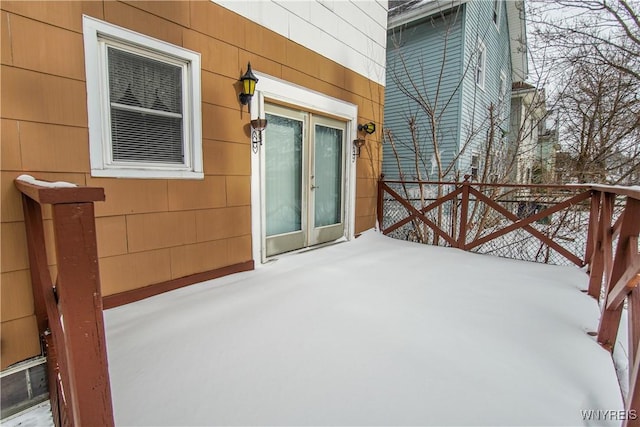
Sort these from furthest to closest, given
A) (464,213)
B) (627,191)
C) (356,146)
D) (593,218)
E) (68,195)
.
A: 1. (356,146)
2. (464,213)
3. (593,218)
4. (627,191)
5. (68,195)

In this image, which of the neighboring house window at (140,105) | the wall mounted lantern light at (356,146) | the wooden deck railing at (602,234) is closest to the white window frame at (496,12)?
the wooden deck railing at (602,234)

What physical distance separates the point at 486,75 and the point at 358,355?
9062 mm

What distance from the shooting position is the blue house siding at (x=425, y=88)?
675 centimetres

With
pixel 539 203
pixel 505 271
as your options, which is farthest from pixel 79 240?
pixel 539 203

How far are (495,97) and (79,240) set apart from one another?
1046 cm

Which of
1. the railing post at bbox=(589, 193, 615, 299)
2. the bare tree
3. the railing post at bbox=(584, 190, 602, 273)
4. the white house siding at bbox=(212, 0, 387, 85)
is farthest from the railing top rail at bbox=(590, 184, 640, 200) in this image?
the bare tree

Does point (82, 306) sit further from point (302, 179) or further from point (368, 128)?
point (368, 128)

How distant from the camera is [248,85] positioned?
276 cm

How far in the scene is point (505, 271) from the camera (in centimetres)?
324

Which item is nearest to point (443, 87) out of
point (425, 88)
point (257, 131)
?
point (425, 88)

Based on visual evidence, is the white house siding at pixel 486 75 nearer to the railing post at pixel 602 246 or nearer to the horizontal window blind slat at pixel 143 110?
the railing post at pixel 602 246

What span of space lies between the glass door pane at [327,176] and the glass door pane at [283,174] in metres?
0.34

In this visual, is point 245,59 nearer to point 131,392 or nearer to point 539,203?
point 131,392

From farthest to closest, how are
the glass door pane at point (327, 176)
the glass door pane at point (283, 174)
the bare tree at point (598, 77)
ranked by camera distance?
1. the bare tree at point (598, 77)
2. the glass door pane at point (327, 176)
3. the glass door pane at point (283, 174)
